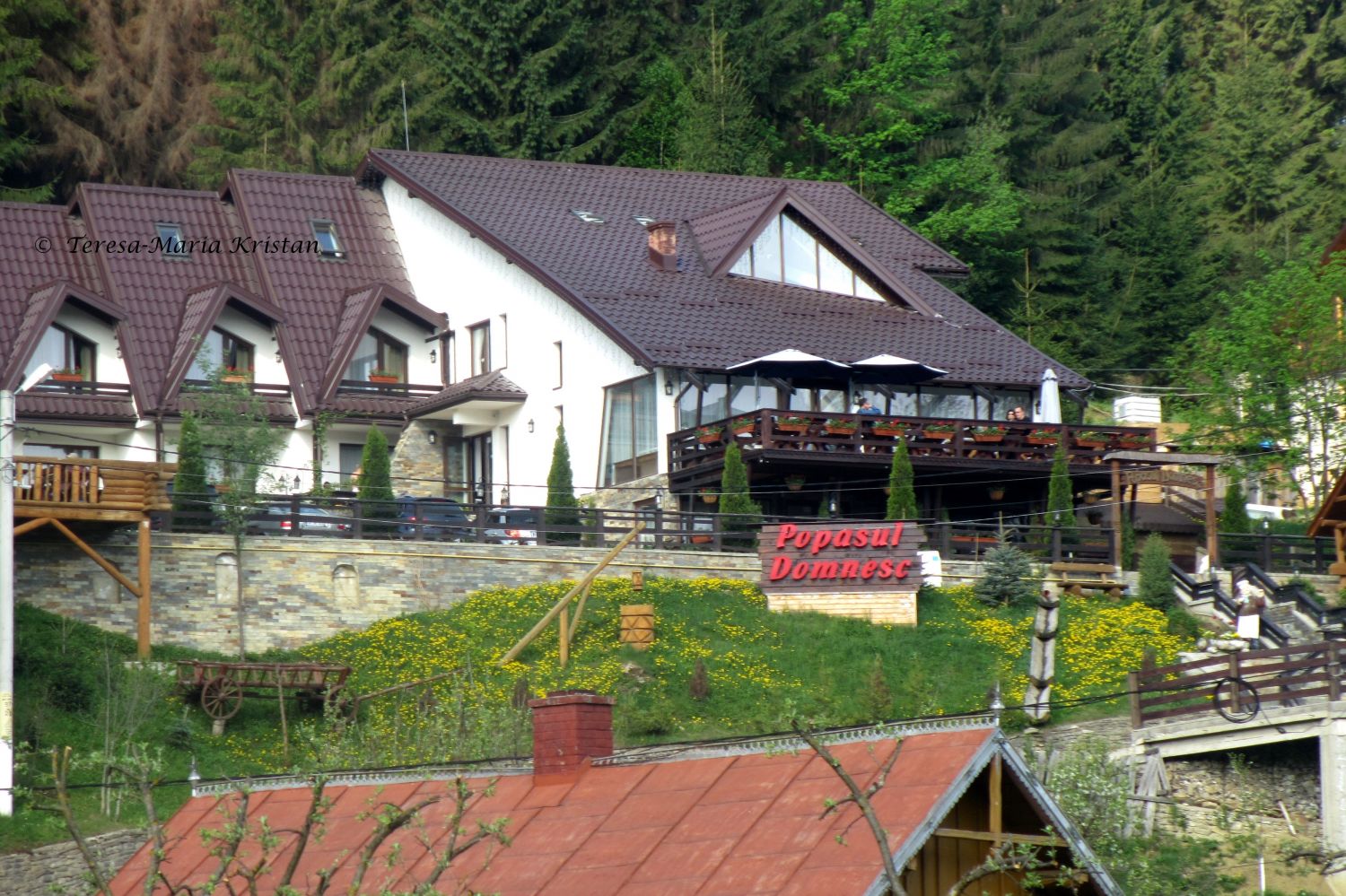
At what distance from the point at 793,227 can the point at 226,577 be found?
16.6 meters

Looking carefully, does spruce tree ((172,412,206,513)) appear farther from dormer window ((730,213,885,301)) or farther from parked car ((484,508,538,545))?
dormer window ((730,213,885,301))

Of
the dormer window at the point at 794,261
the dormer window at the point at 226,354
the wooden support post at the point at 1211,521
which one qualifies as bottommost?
the wooden support post at the point at 1211,521

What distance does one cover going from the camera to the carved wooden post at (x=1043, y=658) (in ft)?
124

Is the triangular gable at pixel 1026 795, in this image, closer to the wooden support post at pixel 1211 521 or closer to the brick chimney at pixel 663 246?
the wooden support post at pixel 1211 521

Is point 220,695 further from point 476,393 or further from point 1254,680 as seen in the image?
point 1254,680

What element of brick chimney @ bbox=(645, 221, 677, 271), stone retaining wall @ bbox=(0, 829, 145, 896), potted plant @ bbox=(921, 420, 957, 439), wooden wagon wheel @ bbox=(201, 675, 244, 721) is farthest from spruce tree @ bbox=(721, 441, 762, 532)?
stone retaining wall @ bbox=(0, 829, 145, 896)

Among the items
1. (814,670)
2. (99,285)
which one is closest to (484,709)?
(814,670)

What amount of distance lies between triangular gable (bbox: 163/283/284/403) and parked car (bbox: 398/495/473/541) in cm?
698

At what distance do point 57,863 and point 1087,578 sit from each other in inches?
771

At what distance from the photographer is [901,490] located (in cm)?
4459

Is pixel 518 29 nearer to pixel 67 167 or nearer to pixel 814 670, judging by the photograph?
pixel 67 167

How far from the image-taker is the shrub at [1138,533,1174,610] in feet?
140

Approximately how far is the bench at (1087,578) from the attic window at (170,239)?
21010mm

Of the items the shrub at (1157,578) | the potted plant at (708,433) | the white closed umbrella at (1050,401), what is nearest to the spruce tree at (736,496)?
the potted plant at (708,433)
